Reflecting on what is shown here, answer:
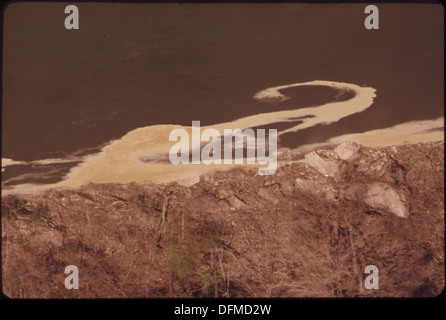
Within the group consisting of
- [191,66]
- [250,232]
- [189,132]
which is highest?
[191,66]

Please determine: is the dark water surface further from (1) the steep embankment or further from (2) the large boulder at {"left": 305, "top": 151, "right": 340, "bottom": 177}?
(1) the steep embankment

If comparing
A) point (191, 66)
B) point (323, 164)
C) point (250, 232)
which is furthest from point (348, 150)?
point (191, 66)

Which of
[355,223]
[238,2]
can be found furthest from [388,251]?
[238,2]

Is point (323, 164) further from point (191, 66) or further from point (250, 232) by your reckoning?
point (191, 66)

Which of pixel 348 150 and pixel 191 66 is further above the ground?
pixel 191 66

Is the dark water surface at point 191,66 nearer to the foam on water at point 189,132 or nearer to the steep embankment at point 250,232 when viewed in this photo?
the foam on water at point 189,132

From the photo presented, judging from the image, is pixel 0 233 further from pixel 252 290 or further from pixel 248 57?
pixel 248 57
